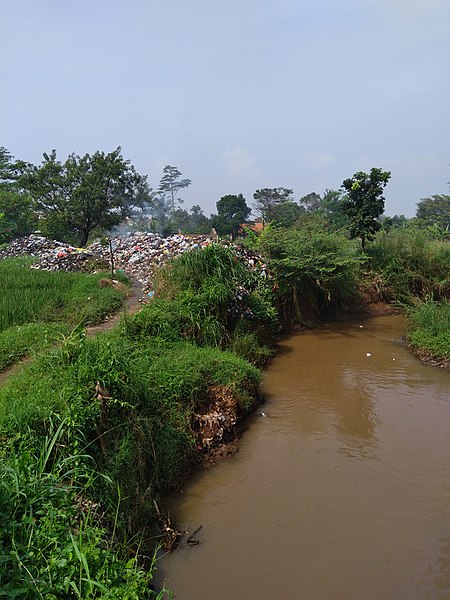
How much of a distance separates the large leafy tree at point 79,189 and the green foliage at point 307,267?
8804 millimetres

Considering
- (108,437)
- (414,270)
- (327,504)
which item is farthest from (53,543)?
(414,270)

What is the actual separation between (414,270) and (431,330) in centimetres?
431

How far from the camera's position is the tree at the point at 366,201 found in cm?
1330

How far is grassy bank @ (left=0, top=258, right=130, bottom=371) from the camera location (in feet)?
20.1

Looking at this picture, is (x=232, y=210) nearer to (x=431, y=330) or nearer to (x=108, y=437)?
(x=431, y=330)

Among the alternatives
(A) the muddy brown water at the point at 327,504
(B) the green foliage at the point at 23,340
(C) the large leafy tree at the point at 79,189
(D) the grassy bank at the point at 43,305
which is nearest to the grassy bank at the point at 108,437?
(A) the muddy brown water at the point at 327,504

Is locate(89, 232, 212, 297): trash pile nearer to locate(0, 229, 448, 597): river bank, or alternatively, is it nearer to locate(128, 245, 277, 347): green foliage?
locate(128, 245, 277, 347): green foliage

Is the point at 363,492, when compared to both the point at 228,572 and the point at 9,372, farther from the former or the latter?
the point at 9,372

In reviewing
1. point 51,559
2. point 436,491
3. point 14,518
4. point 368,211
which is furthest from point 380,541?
point 368,211

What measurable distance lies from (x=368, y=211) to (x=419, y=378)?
737 centimetres

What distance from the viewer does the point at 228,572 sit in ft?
10.7

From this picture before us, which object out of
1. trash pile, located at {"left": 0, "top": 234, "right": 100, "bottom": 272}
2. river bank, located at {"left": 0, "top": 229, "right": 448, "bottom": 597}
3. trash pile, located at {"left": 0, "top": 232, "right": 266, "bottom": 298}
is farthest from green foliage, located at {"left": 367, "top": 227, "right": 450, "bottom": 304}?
trash pile, located at {"left": 0, "top": 234, "right": 100, "bottom": 272}

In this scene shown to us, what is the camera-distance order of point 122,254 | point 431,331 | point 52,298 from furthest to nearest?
point 122,254 < point 52,298 < point 431,331

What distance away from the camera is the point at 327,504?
402 centimetres
